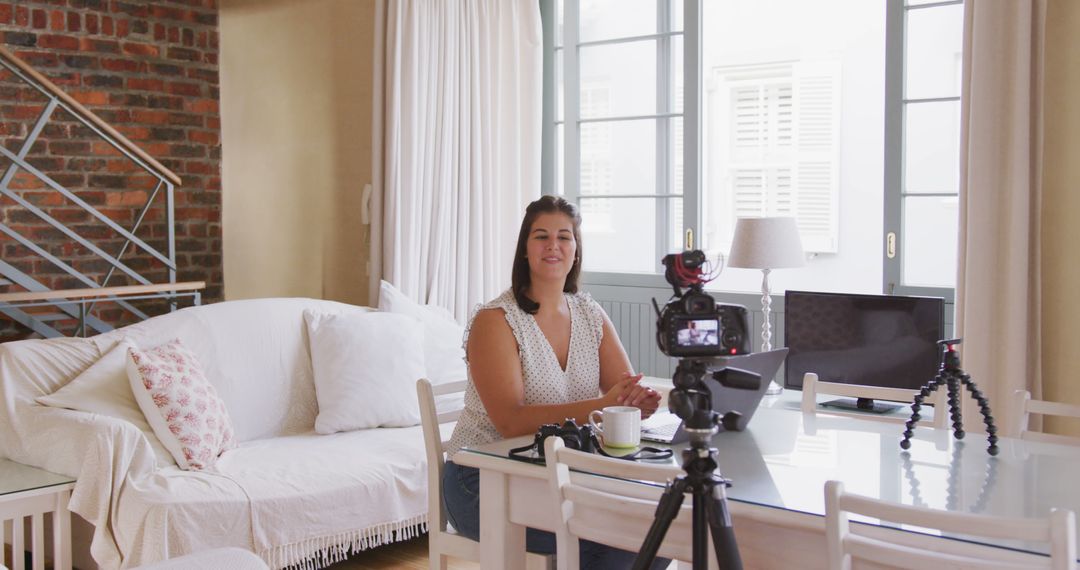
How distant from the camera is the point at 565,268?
8.51 ft

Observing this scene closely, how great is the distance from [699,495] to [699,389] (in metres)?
0.17

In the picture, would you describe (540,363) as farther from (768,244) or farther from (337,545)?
(768,244)

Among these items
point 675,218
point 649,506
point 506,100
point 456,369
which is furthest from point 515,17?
point 649,506

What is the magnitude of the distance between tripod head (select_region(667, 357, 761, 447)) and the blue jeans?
695 millimetres

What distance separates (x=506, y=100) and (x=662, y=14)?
0.82 meters

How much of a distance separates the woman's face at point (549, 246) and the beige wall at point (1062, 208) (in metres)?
1.84

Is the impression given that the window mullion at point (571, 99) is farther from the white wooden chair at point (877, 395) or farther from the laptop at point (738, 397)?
the laptop at point (738, 397)

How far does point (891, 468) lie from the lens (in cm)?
200

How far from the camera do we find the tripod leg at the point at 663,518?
1.63m

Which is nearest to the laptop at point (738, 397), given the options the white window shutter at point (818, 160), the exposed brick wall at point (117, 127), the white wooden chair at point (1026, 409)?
the white wooden chair at point (1026, 409)

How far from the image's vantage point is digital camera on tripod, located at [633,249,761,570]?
1603 millimetres

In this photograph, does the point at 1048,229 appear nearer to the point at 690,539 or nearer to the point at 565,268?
the point at 565,268

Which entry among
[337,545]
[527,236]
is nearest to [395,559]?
[337,545]

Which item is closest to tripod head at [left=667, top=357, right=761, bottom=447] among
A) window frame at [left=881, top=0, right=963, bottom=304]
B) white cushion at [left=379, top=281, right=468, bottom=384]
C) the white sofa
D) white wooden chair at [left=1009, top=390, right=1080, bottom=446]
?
white wooden chair at [left=1009, top=390, right=1080, bottom=446]
